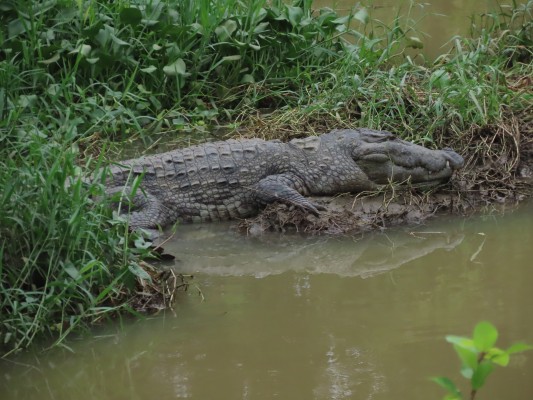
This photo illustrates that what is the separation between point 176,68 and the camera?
8.38m

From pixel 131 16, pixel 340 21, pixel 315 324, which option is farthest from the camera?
pixel 340 21

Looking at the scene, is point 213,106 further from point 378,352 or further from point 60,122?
point 378,352

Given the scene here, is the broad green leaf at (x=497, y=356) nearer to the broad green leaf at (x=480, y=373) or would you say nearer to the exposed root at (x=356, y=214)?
the broad green leaf at (x=480, y=373)

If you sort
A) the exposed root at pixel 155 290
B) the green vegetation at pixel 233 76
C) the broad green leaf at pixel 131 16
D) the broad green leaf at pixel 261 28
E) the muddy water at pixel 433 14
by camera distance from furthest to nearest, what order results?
the muddy water at pixel 433 14, the broad green leaf at pixel 261 28, the broad green leaf at pixel 131 16, the green vegetation at pixel 233 76, the exposed root at pixel 155 290

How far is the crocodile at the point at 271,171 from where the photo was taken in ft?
23.9

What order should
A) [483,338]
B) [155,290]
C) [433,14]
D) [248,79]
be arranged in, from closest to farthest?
[483,338], [155,290], [248,79], [433,14]

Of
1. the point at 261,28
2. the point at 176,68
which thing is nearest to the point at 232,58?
the point at 261,28

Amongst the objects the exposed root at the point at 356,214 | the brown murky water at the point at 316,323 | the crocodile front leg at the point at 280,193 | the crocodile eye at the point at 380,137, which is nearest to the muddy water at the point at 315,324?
the brown murky water at the point at 316,323

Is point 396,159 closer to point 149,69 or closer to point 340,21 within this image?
point 340,21

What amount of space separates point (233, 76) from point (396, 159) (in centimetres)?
203

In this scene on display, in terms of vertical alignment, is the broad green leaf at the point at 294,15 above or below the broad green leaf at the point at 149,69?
above

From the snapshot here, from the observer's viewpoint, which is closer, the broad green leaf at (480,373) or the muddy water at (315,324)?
the broad green leaf at (480,373)

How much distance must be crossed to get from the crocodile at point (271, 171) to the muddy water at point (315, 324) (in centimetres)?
48

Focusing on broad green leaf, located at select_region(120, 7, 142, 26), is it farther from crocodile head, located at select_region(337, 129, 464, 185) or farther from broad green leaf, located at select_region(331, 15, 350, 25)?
crocodile head, located at select_region(337, 129, 464, 185)
